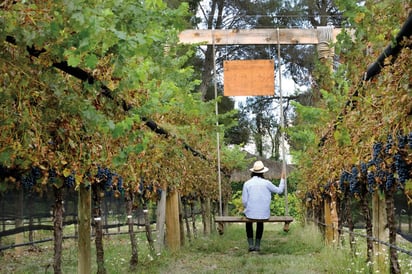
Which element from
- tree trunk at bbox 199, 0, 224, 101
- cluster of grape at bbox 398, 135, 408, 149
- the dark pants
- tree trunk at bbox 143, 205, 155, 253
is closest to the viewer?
cluster of grape at bbox 398, 135, 408, 149

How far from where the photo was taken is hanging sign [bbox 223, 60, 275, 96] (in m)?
7.63

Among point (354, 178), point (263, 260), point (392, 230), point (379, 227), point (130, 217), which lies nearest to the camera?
point (392, 230)

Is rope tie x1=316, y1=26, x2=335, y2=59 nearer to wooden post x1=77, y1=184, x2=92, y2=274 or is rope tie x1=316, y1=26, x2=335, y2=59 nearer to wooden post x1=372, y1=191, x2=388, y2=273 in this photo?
wooden post x1=372, y1=191, x2=388, y2=273

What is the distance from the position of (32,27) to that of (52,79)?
1.57 ft

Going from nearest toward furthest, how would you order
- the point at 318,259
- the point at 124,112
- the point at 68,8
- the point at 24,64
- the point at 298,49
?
the point at 68,8, the point at 24,64, the point at 124,112, the point at 318,259, the point at 298,49

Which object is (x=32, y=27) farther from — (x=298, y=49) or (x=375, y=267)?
(x=298, y=49)

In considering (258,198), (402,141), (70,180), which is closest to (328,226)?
(258,198)

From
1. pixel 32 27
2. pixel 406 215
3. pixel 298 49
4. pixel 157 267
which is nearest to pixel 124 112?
pixel 32 27

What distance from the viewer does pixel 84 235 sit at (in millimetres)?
4820

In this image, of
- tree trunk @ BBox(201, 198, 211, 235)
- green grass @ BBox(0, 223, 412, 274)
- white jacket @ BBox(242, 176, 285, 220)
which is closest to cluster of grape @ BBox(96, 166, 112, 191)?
green grass @ BBox(0, 223, 412, 274)

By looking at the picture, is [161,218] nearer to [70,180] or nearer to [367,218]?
[367,218]

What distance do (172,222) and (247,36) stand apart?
300cm

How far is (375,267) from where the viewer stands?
5699mm

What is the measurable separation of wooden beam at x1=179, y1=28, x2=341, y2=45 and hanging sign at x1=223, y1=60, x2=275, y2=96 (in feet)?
2.91
